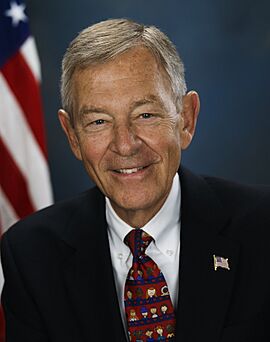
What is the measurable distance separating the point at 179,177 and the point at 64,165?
178 cm

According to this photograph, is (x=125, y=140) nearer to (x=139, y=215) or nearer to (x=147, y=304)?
(x=139, y=215)

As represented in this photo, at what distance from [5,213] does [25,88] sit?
2.05ft

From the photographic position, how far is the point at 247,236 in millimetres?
2211

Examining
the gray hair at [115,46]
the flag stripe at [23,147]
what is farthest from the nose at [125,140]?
the flag stripe at [23,147]

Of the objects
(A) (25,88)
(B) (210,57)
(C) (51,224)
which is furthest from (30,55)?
(C) (51,224)

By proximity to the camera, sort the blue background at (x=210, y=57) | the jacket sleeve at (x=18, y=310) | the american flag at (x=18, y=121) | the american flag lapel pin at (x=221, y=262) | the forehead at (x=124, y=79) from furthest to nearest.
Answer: the blue background at (x=210, y=57) < the american flag at (x=18, y=121) < the jacket sleeve at (x=18, y=310) < the american flag lapel pin at (x=221, y=262) < the forehead at (x=124, y=79)

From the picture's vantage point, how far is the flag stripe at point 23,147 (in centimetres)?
347

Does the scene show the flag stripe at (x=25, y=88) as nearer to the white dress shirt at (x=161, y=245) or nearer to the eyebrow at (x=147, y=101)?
the white dress shirt at (x=161, y=245)

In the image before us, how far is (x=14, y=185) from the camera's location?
3.53 metres

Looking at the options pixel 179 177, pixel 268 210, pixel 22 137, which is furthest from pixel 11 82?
pixel 268 210

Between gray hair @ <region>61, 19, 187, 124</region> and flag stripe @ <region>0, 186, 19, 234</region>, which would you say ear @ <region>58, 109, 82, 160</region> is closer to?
gray hair @ <region>61, 19, 187, 124</region>

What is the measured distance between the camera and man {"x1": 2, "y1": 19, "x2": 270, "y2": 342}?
2059 mm

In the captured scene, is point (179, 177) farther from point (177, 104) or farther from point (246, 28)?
point (246, 28)

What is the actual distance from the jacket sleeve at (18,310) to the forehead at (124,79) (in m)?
0.64
